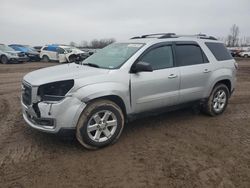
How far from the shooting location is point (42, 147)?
13.0 ft

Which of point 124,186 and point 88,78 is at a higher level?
point 88,78

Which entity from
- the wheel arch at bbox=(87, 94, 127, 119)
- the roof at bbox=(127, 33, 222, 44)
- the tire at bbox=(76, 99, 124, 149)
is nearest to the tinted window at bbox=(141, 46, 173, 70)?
the roof at bbox=(127, 33, 222, 44)

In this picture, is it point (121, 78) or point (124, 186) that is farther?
point (121, 78)

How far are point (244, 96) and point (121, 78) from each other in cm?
558

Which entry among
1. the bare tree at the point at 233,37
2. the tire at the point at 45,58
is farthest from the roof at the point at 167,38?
the bare tree at the point at 233,37

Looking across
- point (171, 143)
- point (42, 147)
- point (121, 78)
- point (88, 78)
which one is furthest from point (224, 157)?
point (42, 147)

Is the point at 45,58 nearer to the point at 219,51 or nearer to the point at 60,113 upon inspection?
the point at 219,51

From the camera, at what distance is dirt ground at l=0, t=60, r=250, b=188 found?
3.10m

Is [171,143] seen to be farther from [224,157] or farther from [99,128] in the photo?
[99,128]

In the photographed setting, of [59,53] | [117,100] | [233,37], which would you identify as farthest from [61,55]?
[233,37]

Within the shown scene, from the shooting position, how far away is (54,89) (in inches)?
144

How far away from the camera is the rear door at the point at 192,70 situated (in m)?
4.83

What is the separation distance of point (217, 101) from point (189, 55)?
1403 millimetres

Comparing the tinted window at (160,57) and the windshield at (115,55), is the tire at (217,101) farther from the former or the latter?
the windshield at (115,55)
